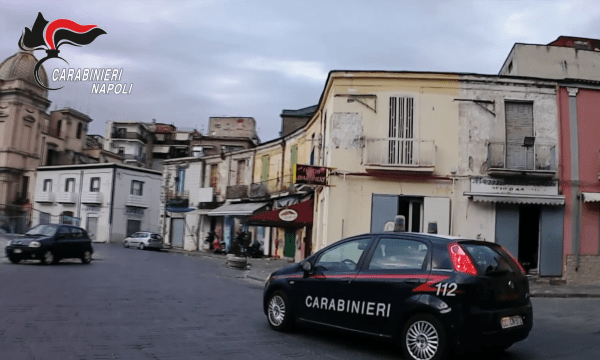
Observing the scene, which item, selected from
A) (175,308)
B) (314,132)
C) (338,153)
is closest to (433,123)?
(338,153)

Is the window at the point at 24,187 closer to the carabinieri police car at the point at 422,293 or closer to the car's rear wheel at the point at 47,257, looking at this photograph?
the car's rear wheel at the point at 47,257

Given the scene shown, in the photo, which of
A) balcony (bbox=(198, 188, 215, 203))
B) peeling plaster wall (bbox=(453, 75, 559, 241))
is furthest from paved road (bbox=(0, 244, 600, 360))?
balcony (bbox=(198, 188, 215, 203))

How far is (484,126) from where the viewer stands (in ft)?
60.9

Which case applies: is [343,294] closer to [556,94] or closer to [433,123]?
[433,123]

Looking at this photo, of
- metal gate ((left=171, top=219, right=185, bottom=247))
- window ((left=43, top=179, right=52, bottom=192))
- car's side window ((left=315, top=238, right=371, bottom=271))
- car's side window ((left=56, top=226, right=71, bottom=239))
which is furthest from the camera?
window ((left=43, top=179, right=52, bottom=192))

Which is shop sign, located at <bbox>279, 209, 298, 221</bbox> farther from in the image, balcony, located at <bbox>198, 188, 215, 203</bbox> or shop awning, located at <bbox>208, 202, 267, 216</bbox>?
balcony, located at <bbox>198, 188, 215, 203</bbox>

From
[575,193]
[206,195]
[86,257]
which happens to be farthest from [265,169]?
[575,193]

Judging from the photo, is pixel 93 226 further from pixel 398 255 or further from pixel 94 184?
pixel 398 255

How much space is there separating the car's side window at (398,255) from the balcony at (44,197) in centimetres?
5171

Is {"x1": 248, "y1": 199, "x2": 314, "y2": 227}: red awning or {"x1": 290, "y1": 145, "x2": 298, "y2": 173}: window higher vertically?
{"x1": 290, "y1": 145, "x2": 298, "y2": 173}: window

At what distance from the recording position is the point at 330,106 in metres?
19.4

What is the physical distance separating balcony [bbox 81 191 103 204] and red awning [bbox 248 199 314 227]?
30479 millimetres

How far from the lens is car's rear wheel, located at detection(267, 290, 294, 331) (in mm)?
7844

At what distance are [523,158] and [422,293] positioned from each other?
13.8 meters
